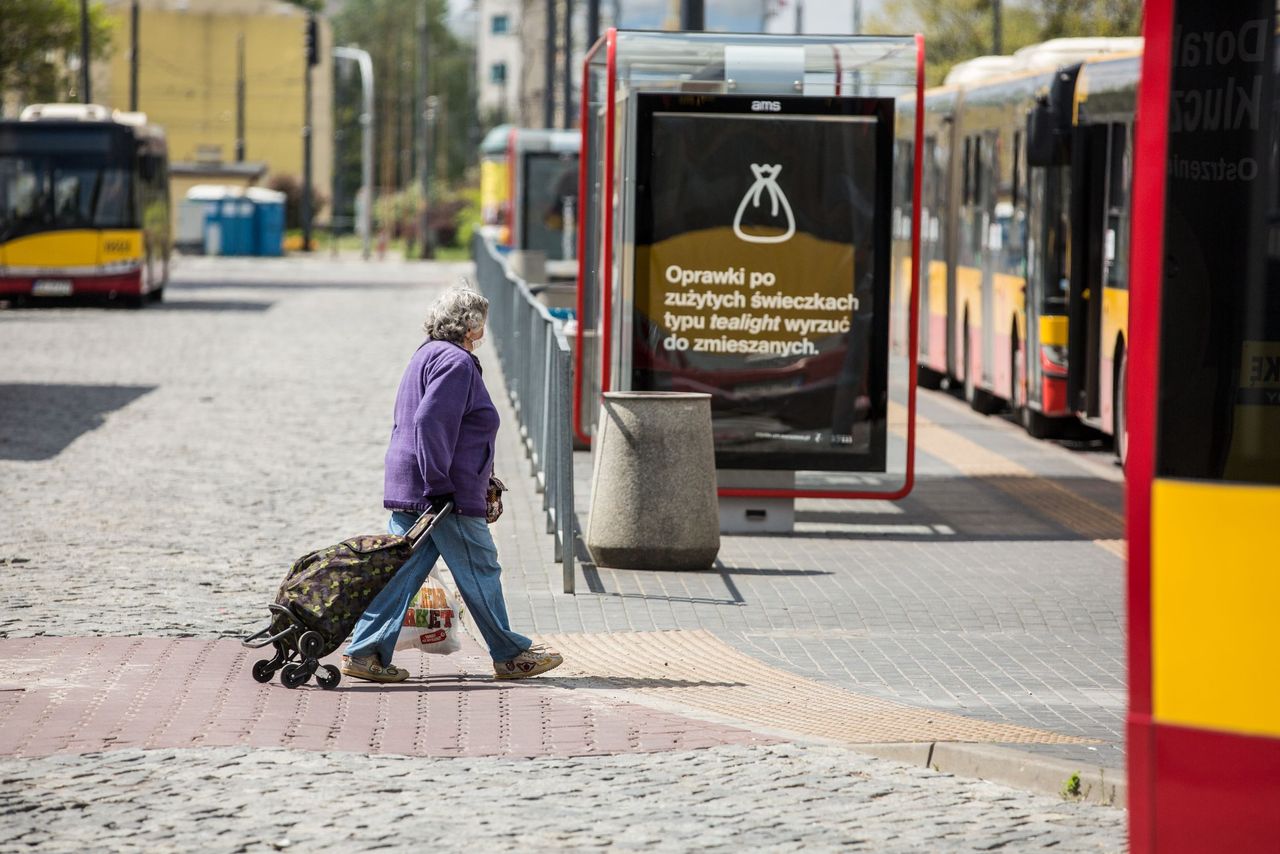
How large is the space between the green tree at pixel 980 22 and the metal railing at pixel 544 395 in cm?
3504

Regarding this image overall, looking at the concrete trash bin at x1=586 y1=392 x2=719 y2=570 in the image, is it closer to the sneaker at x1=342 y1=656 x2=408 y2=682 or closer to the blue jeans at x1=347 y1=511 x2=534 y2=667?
the blue jeans at x1=347 y1=511 x2=534 y2=667

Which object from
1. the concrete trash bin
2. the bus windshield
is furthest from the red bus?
the bus windshield

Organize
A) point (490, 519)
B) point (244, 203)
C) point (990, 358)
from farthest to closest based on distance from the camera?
1. point (244, 203)
2. point (990, 358)
3. point (490, 519)

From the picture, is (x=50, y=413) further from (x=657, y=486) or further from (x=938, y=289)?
(x=657, y=486)

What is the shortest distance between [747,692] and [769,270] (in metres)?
4.97

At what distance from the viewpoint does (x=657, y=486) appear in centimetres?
1132

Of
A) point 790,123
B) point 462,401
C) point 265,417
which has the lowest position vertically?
point 265,417

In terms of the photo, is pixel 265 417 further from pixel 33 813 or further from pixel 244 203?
pixel 244 203

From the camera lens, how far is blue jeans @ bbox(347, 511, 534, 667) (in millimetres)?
8516

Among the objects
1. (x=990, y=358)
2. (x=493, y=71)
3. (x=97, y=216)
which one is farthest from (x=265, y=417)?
(x=493, y=71)

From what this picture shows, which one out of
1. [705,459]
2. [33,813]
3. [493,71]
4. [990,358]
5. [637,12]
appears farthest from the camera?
[493,71]

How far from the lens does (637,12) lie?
212 feet

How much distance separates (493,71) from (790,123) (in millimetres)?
128526

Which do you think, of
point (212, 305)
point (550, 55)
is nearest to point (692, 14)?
point (212, 305)
